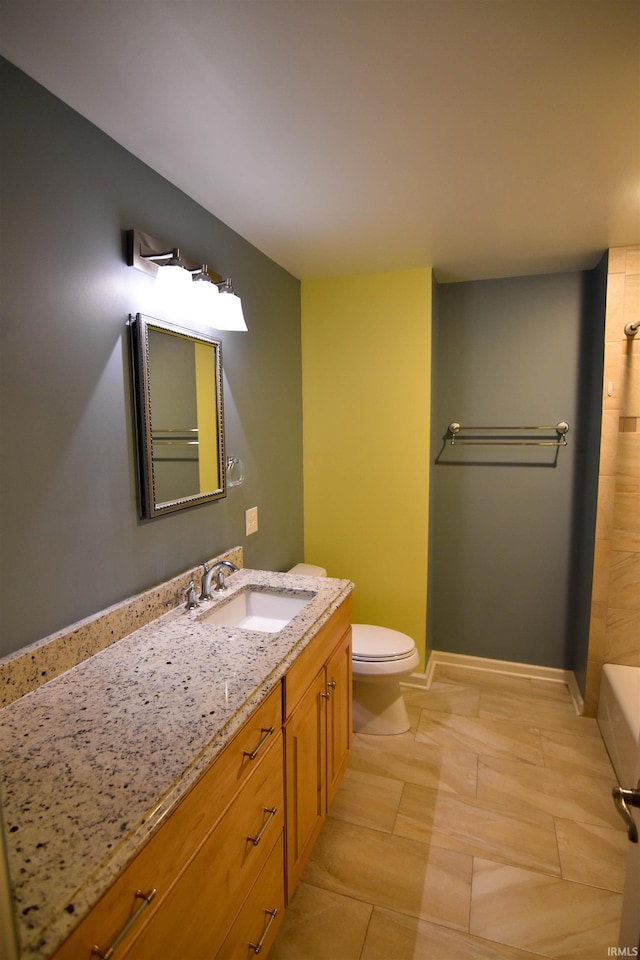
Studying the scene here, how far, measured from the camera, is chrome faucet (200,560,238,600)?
1.75m

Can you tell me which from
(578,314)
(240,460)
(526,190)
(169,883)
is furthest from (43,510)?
(578,314)

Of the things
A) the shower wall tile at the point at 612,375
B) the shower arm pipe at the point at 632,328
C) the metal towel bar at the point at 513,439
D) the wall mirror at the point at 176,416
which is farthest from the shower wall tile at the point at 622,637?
the wall mirror at the point at 176,416

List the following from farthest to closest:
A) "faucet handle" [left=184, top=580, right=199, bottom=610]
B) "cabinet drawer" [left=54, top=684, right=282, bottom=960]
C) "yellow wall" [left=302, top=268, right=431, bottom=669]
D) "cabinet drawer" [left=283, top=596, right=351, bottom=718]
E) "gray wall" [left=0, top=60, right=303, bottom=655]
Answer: "yellow wall" [left=302, top=268, right=431, bottom=669], "faucet handle" [left=184, top=580, right=199, bottom=610], "cabinet drawer" [left=283, top=596, right=351, bottom=718], "gray wall" [left=0, top=60, right=303, bottom=655], "cabinet drawer" [left=54, top=684, right=282, bottom=960]

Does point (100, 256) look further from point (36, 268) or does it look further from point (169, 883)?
point (169, 883)

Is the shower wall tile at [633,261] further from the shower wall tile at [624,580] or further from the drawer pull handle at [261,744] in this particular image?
the drawer pull handle at [261,744]

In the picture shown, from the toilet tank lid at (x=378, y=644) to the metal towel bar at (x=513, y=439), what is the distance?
1.21 metres

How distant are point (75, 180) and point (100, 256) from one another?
19cm

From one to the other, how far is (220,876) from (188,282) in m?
1.69

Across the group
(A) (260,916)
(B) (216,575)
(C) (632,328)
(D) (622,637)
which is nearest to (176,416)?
(B) (216,575)

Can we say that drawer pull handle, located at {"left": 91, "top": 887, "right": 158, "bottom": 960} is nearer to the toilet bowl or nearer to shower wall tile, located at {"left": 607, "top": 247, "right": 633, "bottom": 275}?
the toilet bowl

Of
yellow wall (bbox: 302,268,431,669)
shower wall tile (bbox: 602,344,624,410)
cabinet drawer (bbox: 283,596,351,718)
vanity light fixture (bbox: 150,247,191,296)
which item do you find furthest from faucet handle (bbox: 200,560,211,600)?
shower wall tile (bbox: 602,344,624,410)

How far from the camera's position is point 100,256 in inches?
54.0

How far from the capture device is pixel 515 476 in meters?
2.84

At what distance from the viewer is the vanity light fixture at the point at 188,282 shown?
150cm
